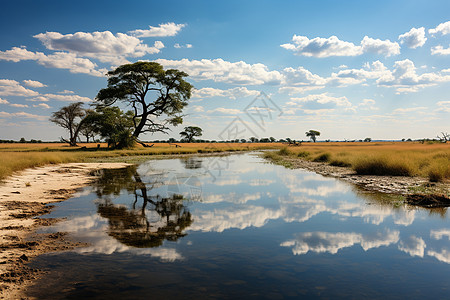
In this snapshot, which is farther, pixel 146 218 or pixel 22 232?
pixel 146 218

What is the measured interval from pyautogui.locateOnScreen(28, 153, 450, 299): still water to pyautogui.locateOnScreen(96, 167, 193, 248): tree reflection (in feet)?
0.10

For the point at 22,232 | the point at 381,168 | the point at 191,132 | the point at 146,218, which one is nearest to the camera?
the point at 22,232

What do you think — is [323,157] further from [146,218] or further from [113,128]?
[113,128]

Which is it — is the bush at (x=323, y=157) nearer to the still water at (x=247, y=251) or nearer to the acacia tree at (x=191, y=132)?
the still water at (x=247, y=251)

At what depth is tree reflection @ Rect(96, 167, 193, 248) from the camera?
21.3ft

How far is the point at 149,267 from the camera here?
4.86 m

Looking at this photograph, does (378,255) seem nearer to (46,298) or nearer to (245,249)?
(245,249)

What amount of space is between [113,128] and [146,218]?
141 feet

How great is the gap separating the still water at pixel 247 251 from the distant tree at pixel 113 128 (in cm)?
3799

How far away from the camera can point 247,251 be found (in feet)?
19.0

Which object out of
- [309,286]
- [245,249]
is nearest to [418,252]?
[309,286]

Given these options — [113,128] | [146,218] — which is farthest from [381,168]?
[113,128]

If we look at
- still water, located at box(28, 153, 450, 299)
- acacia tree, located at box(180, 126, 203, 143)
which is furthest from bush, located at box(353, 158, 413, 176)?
acacia tree, located at box(180, 126, 203, 143)

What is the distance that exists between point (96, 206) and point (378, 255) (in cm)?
842
